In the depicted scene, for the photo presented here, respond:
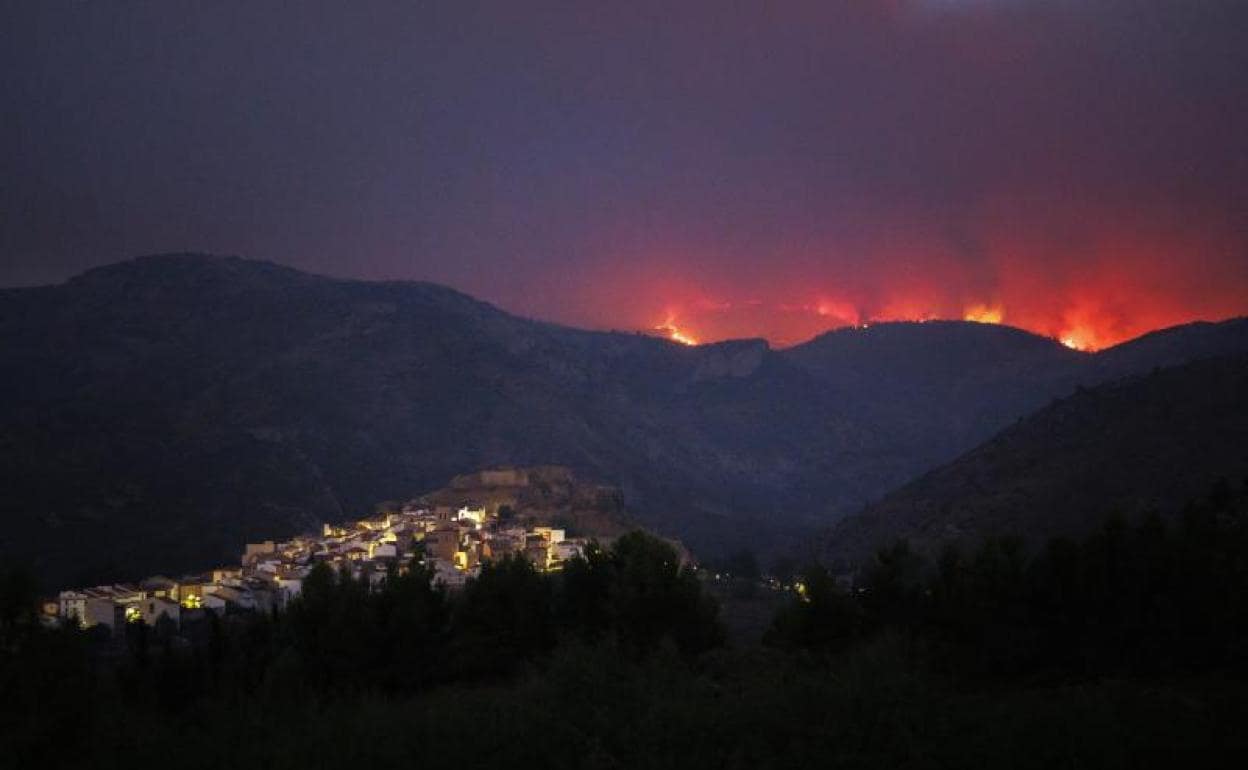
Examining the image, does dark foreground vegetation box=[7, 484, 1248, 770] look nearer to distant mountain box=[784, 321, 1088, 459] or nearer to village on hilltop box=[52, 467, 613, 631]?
village on hilltop box=[52, 467, 613, 631]

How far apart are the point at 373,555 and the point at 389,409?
63004 millimetres

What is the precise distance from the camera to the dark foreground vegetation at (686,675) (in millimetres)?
7840

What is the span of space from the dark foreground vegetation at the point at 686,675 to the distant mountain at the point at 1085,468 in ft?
56.7

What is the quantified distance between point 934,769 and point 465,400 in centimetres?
10979

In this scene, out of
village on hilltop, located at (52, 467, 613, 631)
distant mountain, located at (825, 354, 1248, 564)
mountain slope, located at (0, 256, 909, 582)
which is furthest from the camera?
mountain slope, located at (0, 256, 909, 582)

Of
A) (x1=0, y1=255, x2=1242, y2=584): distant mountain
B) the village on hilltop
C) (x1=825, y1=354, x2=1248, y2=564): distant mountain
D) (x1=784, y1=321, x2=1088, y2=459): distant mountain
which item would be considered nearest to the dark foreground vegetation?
the village on hilltop

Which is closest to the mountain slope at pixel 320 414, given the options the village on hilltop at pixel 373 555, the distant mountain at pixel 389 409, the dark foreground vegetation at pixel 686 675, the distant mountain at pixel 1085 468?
the distant mountain at pixel 389 409

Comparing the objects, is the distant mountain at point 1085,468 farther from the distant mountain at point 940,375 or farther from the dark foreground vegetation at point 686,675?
the distant mountain at point 940,375

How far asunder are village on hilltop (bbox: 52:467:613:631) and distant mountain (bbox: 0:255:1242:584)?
8.16 m

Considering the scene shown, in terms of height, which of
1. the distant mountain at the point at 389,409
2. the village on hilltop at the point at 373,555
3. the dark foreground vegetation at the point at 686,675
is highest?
the distant mountain at the point at 389,409

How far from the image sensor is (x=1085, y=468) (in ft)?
162

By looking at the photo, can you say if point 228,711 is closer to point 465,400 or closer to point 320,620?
point 320,620

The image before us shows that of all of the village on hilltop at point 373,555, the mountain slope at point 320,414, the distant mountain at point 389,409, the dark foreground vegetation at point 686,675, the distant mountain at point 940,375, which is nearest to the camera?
the dark foreground vegetation at point 686,675

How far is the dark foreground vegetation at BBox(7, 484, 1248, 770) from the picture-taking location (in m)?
7.84
